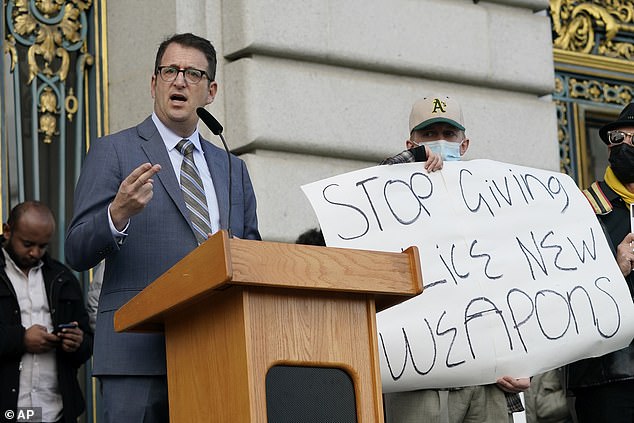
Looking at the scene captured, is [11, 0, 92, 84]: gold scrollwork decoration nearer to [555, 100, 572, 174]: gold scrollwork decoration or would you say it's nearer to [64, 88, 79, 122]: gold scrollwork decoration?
[64, 88, 79, 122]: gold scrollwork decoration

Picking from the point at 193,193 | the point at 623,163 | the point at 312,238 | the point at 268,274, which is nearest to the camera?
the point at 268,274

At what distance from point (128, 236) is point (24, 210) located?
8.77ft

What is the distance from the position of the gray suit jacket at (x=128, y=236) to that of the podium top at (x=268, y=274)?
210 millimetres

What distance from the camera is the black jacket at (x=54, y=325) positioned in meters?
6.89

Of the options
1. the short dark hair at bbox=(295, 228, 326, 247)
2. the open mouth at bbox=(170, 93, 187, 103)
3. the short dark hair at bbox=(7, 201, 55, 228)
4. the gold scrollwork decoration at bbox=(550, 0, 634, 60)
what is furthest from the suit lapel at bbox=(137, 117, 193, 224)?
the gold scrollwork decoration at bbox=(550, 0, 634, 60)

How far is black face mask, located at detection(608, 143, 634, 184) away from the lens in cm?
669

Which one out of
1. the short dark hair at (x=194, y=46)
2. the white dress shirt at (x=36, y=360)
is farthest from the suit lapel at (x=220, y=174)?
the white dress shirt at (x=36, y=360)

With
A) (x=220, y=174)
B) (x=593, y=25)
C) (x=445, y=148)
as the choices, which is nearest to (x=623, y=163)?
(x=445, y=148)

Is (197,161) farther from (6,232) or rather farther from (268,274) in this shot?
(6,232)

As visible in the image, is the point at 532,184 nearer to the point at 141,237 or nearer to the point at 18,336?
the point at 141,237

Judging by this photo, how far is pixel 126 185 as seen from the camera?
4367 mm

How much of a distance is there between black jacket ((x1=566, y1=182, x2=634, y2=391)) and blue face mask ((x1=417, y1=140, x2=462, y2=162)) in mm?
972

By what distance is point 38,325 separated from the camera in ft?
23.2

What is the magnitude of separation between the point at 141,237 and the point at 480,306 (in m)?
1.67
